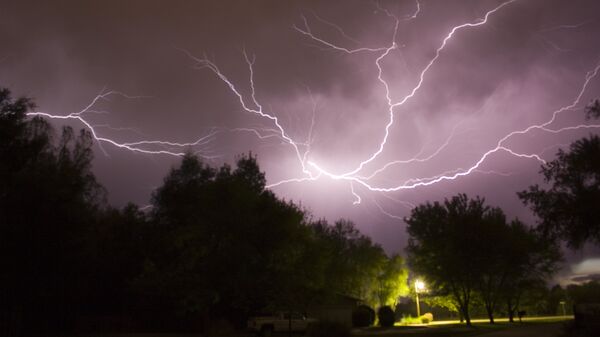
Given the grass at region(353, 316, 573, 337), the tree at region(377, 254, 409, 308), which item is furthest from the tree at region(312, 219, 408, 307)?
the grass at region(353, 316, 573, 337)

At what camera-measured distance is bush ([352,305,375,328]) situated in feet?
122

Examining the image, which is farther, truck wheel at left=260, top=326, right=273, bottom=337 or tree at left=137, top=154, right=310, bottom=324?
truck wheel at left=260, top=326, right=273, bottom=337

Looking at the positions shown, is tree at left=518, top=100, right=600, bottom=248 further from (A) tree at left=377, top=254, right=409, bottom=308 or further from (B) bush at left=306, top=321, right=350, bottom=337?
(A) tree at left=377, top=254, right=409, bottom=308

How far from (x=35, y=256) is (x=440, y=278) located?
27894 mm

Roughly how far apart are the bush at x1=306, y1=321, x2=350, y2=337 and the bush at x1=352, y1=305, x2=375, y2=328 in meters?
20.4

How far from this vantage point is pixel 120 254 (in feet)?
92.5

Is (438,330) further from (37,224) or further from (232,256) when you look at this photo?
(37,224)

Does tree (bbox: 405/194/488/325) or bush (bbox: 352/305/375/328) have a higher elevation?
tree (bbox: 405/194/488/325)

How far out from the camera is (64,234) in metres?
20.0

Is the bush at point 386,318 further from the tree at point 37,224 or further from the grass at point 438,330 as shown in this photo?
the tree at point 37,224

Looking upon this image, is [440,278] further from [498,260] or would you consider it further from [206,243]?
[206,243]

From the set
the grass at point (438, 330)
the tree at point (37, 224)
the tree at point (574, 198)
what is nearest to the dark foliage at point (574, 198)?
the tree at point (574, 198)

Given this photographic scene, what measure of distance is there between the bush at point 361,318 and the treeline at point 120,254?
11055mm

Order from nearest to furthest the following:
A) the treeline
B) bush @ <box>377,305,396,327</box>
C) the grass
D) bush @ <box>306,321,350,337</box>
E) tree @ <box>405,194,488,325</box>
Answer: bush @ <box>306,321,350,337</box>
the treeline
the grass
tree @ <box>405,194,488,325</box>
bush @ <box>377,305,396,327</box>
